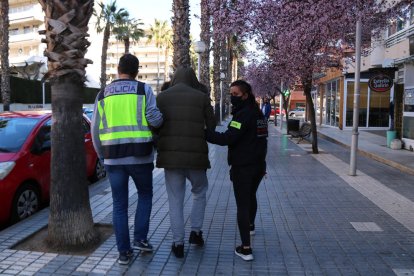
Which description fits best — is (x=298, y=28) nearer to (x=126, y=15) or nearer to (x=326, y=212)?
(x=326, y=212)

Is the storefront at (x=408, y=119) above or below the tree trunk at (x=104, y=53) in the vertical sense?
below

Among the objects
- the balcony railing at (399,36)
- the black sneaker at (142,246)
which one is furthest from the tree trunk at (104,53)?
the black sneaker at (142,246)

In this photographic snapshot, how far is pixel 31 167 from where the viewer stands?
6434 millimetres

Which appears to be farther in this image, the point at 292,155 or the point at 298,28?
the point at 292,155

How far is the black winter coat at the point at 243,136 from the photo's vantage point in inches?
177

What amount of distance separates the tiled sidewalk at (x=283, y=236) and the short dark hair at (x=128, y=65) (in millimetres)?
1870

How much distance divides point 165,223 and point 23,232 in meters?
1.72

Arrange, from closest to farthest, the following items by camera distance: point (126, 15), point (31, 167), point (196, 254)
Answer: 1. point (196, 254)
2. point (31, 167)
3. point (126, 15)

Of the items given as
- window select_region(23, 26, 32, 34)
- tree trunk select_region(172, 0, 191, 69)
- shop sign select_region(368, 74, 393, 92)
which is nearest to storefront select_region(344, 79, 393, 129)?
shop sign select_region(368, 74, 393, 92)

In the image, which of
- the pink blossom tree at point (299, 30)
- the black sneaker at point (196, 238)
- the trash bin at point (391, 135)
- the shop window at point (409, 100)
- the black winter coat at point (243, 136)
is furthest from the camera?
the trash bin at point (391, 135)

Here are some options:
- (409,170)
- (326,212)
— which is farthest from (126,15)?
(326,212)

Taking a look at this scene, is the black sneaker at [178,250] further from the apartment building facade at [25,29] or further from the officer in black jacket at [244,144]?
the apartment building facade at [25,29]

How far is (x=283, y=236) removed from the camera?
541 centimetres

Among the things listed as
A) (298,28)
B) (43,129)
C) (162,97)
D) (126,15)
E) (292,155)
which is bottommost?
(292,155)
